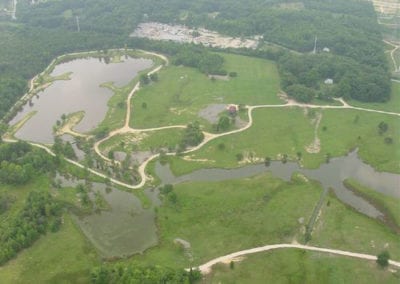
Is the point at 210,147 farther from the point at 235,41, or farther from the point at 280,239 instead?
the point at 235,41

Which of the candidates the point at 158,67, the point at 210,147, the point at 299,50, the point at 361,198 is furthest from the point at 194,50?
the point at 361,198

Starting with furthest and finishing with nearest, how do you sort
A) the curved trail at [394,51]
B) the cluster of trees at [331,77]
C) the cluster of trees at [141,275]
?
the curved trail at [394,51] → the cluster of trees at [331,77] → the cluster of trees at [141,275]

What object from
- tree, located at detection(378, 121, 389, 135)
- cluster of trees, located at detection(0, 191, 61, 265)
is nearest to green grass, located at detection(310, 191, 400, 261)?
tree, located at detection(378, 121, 389, 135)

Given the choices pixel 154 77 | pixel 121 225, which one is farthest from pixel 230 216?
pixel 154 77

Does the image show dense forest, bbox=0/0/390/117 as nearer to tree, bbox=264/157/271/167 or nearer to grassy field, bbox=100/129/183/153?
tree, bbox=264/157/271/167

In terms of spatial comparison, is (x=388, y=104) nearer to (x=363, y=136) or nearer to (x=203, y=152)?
(x=363, y=136)

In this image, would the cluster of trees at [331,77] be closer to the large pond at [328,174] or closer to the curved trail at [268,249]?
the large pond at [328,174]

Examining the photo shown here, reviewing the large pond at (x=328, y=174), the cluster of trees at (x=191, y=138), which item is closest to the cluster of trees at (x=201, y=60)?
the cluster of trees at (x=191, y=138)
